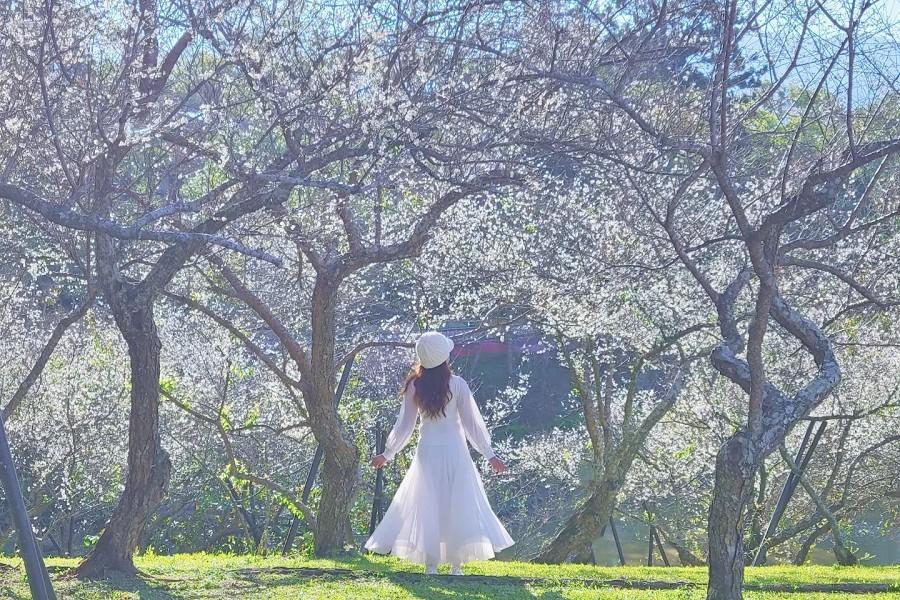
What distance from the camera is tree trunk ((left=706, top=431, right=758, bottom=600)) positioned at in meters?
6.16

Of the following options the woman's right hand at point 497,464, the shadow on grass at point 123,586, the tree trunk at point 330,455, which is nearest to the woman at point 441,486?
the woman's right hand at point 497,464

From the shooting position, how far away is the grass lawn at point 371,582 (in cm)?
704

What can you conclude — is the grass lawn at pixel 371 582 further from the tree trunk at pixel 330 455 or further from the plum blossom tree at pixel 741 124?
the plum blossom tree at pixel 741 124

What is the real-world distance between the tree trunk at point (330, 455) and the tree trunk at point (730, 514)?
4628 millimetres

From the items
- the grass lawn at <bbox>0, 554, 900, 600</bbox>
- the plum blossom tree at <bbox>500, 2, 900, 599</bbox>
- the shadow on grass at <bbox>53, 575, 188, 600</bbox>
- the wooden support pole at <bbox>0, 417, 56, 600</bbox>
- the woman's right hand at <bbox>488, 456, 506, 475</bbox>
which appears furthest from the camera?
the woman's right hand at <bbox>488, 456, 506, 475</bbox>

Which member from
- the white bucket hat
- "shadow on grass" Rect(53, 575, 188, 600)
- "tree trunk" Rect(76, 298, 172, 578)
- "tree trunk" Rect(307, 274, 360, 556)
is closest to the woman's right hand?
the white bucket hat

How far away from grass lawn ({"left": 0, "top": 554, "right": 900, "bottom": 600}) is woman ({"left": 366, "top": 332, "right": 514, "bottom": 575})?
0.91 ft

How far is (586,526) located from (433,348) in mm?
7719

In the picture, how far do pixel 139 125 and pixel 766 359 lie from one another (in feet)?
28.6

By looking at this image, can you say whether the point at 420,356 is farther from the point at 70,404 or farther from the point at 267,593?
the point at 70,404

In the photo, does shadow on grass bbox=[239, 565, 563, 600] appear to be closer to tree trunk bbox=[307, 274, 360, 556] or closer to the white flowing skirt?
the white flowing skirt

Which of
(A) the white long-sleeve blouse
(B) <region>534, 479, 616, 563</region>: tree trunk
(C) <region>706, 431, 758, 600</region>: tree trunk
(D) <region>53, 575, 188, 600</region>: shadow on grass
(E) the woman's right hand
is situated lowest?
(D) <region>53, 575, 188, 600</region>: shadow on grass

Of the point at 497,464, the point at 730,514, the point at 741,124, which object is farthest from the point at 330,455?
the point at 741,124

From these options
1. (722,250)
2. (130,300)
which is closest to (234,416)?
(722,250)
